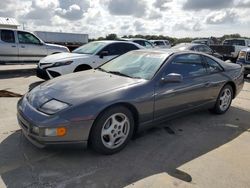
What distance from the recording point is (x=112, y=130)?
371 centimetres

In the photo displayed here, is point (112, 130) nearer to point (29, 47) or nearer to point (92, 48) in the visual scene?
point (92, 48)

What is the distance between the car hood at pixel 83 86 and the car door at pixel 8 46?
7.50m

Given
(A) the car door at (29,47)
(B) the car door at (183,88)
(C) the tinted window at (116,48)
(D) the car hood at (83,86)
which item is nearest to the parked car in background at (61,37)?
(A) the car door at (29,47)

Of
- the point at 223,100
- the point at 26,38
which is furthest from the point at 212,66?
the point at 26,38

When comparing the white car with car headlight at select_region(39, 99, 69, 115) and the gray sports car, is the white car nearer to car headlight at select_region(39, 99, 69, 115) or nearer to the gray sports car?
the gray sports car

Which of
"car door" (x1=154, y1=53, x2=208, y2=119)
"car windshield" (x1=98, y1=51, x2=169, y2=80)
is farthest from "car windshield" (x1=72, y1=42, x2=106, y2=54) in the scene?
"car door" (x1=154, y1=53, x2=208, y2=119)

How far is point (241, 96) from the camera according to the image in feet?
25.5

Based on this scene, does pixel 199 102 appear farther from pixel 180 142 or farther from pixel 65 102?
pixel 65 102

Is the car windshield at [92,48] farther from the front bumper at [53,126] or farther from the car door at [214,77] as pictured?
the front bumper at [53,126]

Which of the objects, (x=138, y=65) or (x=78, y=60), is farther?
(x=78, y=60)

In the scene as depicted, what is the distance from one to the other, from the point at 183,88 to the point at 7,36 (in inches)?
346

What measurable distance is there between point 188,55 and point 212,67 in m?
0.75

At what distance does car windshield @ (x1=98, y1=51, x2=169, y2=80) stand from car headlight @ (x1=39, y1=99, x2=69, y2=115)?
1289 mm

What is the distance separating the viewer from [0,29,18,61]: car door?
10859 millimetres
